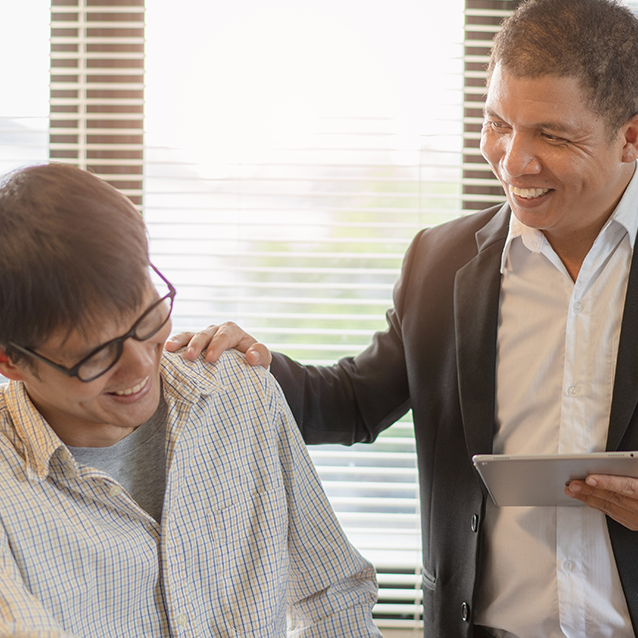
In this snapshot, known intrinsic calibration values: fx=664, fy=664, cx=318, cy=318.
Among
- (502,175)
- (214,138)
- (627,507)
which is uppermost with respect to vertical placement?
(214,138)

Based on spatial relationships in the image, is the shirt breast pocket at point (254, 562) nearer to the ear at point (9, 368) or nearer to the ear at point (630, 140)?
the ear at point (9, 368)

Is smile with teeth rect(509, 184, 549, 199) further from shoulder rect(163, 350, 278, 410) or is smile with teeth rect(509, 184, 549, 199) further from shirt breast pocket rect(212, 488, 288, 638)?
shirt breast pocket rect(212, 488, 288, 638)

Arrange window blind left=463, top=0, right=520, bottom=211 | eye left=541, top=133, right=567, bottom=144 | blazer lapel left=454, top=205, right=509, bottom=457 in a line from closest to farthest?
eye left=541, top=133, right=567, bottom=144 < blazer lapel left=454, top=205, right=509, bottom=457 < window blind left=463, top=0, right=520, bottom=211

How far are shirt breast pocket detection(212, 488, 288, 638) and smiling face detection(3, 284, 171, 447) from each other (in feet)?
0.80

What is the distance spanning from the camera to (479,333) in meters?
1.45

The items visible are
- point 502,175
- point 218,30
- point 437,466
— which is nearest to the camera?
point 502,175

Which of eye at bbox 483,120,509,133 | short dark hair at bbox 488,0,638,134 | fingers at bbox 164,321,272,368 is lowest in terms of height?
fingers at bbox 164,321,272,368

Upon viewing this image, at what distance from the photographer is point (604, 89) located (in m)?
1.26

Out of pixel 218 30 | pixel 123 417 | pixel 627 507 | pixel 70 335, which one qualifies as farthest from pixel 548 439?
pixel 218 30

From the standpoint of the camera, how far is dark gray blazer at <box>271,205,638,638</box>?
52.0 inches

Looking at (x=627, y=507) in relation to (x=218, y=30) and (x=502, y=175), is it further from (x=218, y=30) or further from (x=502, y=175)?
(x=218, y=30)

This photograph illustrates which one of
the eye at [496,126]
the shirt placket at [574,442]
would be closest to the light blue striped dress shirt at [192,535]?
the shirt placket at [574,442]

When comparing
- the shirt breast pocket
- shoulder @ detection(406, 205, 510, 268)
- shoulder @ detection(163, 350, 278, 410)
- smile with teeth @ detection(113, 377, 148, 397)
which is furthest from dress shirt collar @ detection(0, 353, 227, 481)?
shoulder @ detection(406, 205, 510, 268)

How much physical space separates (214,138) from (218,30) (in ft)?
1.10
